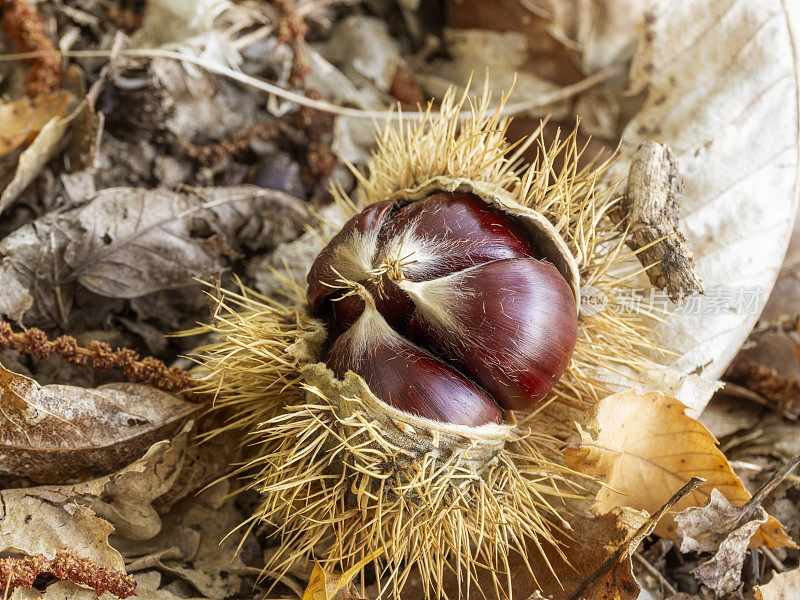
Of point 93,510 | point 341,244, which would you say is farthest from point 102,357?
point 341,244

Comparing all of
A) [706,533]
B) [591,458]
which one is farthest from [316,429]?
[706,533]

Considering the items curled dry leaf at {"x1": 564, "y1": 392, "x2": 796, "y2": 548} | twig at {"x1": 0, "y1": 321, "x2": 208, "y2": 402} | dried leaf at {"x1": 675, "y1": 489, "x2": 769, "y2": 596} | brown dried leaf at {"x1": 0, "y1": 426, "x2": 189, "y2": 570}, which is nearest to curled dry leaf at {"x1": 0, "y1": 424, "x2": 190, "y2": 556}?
brown dried leaf at {"x1": 0, "y1": 426, "x2": 189, "y2": 570}

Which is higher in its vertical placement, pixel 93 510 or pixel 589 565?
pixel 589 565

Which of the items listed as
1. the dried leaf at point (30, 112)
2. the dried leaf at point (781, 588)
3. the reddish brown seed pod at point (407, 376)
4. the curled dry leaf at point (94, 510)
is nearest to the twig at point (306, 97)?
the dried leaf at point (30, 112)

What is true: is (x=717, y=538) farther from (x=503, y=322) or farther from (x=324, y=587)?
(x=324, y=587)

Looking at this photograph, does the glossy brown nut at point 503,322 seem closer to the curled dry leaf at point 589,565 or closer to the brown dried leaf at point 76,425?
the curled dry leaf at point 589,565

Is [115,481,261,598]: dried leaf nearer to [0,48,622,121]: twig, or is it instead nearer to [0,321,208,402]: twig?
[0,321,208,402]: twig

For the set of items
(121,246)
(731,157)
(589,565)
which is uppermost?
(731,157)
